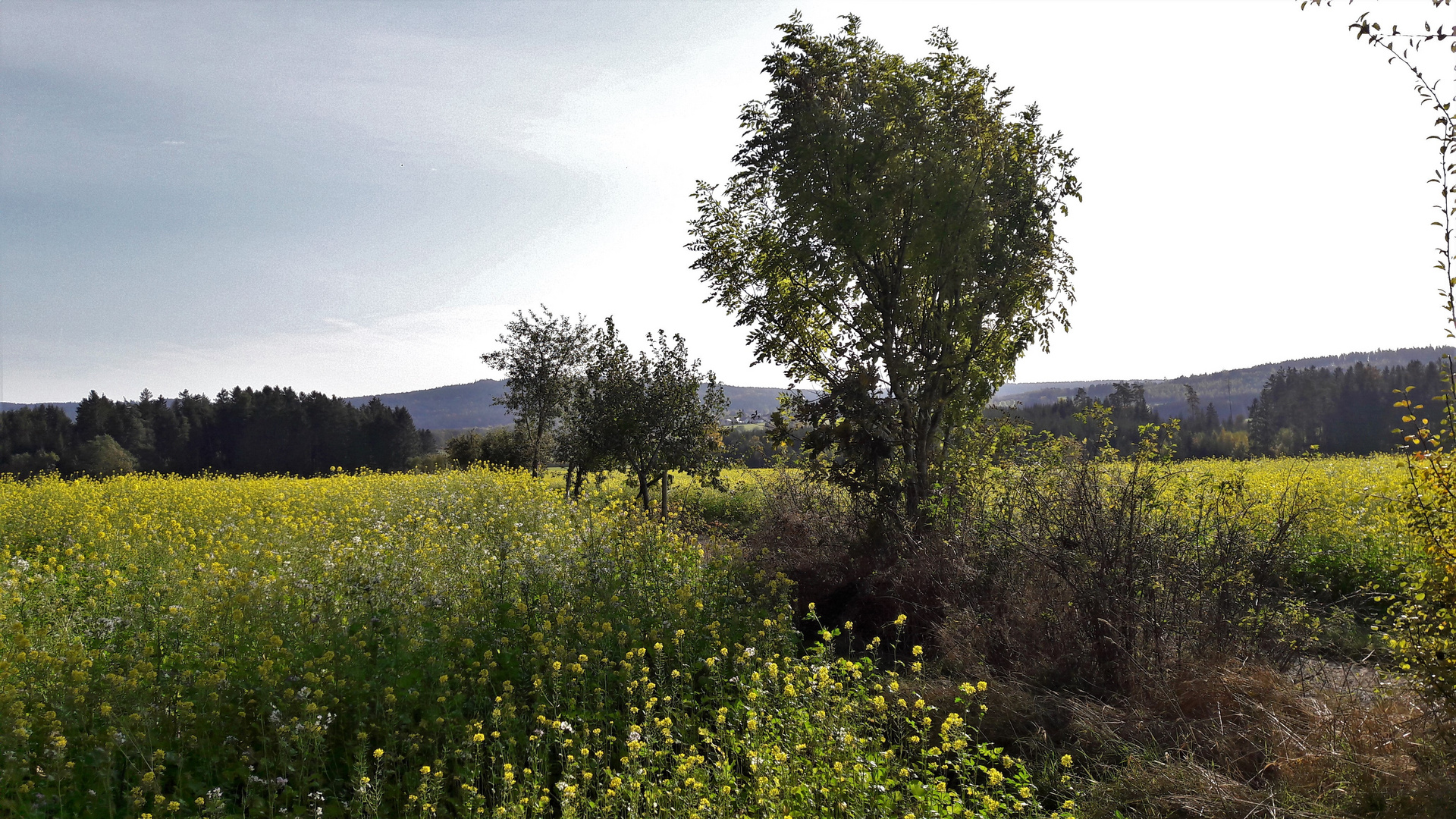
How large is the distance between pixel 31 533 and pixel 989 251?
15242 millimetres

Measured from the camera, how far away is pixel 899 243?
35.5 ft

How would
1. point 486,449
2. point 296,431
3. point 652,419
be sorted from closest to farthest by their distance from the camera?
point 652,419
point 486,449
point 296,431

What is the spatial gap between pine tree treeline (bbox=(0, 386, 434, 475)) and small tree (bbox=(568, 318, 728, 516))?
50.1 meters

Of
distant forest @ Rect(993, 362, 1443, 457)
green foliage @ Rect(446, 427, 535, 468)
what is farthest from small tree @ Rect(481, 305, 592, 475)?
distant forest @ Rect(993, 362, 1443, 457)

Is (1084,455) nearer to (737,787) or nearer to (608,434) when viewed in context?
(737,787)

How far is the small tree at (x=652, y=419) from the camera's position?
1664cm

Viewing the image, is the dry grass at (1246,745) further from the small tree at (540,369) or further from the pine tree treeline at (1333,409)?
A: the pine tree treeline at (1333,409)

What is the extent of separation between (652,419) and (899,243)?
26.0ft

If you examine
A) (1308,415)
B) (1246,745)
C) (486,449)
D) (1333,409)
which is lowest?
(1246,745)

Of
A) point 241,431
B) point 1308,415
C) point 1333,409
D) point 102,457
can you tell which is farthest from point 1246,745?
point 1333,409

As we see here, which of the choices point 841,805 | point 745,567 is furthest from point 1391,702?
point 745,567

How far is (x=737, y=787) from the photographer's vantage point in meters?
4.41

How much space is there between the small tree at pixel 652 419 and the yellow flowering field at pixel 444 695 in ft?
25.0

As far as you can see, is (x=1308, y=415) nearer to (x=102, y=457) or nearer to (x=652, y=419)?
(x=652, y=419)
